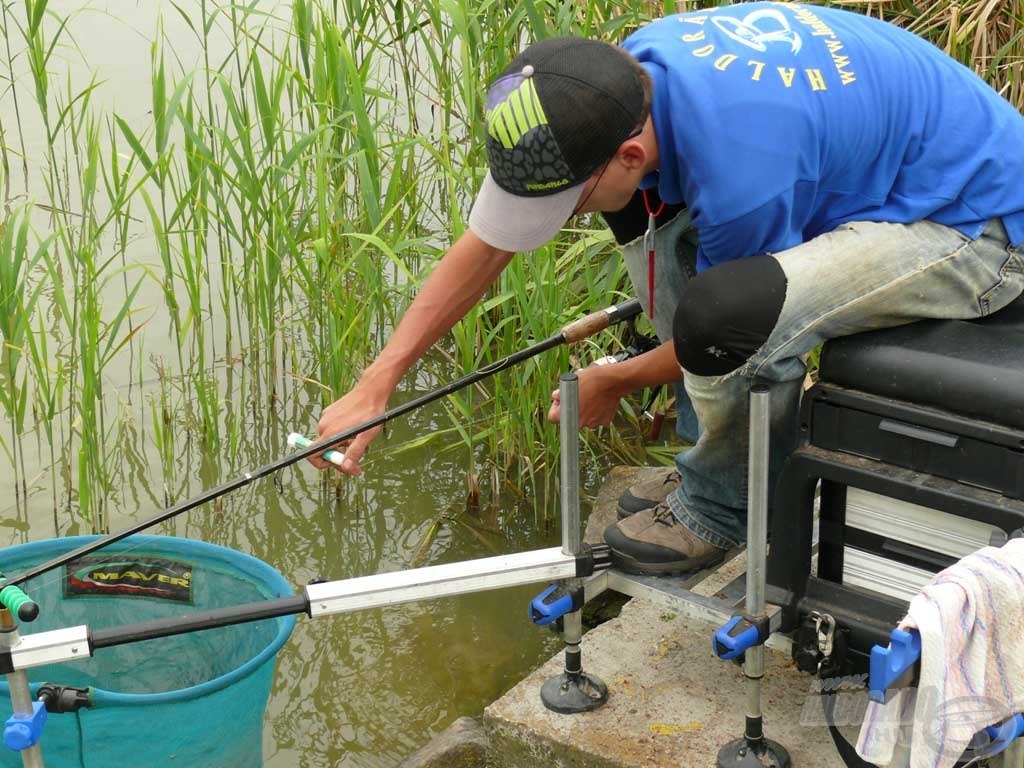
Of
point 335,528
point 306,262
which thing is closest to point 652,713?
point 335,528

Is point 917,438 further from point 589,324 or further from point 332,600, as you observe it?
point 332,600

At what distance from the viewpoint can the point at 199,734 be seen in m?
1.83

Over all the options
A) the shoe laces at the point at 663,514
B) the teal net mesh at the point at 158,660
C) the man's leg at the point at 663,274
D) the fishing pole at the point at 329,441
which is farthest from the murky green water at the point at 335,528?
the fishing pole at the point at 329,441

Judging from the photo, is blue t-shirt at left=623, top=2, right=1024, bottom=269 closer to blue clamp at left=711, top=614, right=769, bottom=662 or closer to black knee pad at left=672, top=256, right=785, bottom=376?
black knee pad at left=672, top=256, right=785, bottom=376

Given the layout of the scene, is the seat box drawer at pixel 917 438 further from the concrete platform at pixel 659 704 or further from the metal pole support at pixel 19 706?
the metal pole support at pixel 19 706

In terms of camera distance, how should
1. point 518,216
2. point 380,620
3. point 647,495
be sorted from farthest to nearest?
point 380,620 → point 647,495 → point 518,216

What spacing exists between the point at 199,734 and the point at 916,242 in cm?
125

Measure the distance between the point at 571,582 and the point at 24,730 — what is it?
2.67 ft

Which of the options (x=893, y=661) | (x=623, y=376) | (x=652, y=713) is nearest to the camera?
(x=893, y=661)

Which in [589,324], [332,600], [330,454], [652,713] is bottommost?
[652,713]

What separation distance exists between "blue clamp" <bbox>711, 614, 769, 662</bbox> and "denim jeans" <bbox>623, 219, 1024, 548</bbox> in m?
0.27

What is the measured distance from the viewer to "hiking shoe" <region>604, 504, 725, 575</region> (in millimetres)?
2174

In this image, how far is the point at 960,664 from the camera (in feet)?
4.95

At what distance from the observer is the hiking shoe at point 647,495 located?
2.43 metres
